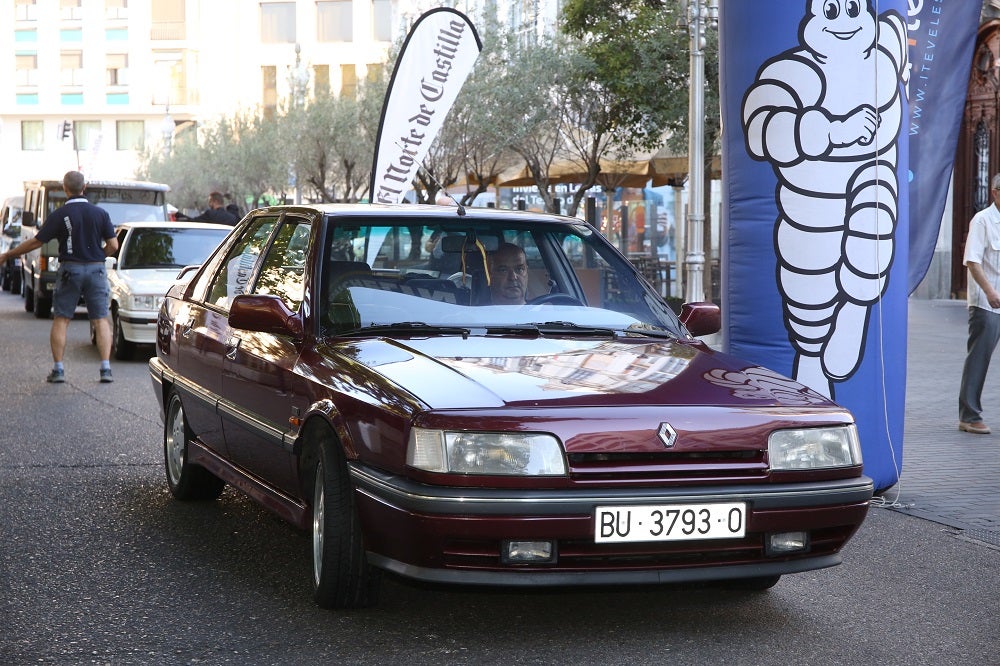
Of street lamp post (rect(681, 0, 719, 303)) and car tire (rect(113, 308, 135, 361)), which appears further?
street lamp post (rect(681, 0, 719, 303))

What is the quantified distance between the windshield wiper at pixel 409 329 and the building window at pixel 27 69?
80.9m

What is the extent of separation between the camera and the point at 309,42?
7338cm

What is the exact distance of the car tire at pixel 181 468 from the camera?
22.9 feet

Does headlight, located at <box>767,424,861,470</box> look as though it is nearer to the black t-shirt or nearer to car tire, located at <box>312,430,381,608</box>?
car tire, located at <box>312,430,381,608</box>

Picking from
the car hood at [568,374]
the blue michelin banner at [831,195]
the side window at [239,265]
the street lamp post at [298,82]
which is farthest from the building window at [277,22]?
the car hood at [568,374]

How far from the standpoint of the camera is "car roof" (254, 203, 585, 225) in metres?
5.88

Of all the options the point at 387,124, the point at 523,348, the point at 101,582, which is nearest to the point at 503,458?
the point at 523,348

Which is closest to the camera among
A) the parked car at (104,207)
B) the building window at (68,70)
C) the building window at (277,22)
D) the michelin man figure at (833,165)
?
the michelin man figure at (833,165)

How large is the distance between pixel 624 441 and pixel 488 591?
0.62 meters

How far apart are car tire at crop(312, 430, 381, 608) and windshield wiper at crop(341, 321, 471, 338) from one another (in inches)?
22.4

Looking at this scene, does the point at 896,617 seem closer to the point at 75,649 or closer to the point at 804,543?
the point at 804,543

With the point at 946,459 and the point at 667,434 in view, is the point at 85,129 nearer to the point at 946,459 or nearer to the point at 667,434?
the point at 946,459

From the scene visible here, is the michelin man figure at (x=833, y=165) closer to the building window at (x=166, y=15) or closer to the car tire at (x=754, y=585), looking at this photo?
the car tire at (x=754, y=585)

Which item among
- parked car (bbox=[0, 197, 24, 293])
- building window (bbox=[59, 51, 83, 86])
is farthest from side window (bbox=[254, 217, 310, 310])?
building window (bbox=[59, 51, 83, 86])
